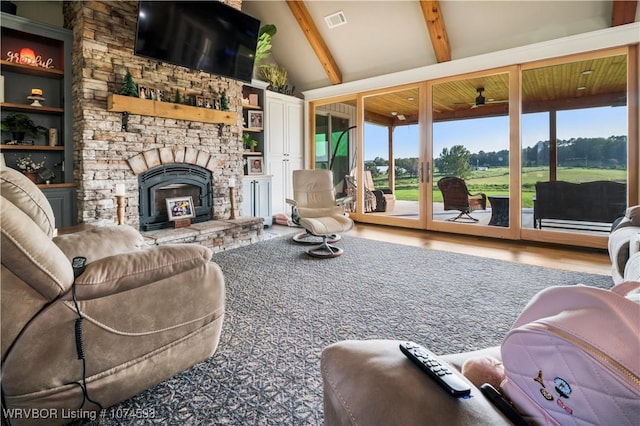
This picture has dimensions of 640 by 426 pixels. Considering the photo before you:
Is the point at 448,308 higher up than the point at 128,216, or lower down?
lower down

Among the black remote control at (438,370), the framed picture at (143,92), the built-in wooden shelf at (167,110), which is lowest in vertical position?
the black remote control at (438,370)

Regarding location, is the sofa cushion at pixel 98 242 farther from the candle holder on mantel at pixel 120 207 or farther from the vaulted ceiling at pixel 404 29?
the vaulted ceiling at pixel 404 29

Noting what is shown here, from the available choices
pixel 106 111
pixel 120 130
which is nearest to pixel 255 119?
pixel 120 130

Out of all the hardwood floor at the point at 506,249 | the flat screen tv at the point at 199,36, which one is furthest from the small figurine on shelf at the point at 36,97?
the hardwood floor at the point at 506,249

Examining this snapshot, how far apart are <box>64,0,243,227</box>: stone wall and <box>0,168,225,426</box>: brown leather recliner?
262cm

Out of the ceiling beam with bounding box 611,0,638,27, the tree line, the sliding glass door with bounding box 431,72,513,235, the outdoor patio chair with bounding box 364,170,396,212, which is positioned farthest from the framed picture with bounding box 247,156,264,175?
the ceiling beam with bounding box 611,0,638,27

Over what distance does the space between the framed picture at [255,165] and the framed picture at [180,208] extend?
1513 mm

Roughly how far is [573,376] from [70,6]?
16.9 feet

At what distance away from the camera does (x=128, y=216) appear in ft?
12.6

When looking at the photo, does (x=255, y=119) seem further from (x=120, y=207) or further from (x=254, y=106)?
(x=120, y=207)

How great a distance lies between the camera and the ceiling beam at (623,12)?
139 inches

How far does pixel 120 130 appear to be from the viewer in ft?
12.4

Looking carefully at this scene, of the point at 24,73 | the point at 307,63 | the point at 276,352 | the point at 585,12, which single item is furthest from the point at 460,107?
the point at 24,73

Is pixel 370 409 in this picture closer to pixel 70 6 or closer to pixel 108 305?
pixel 108 305
